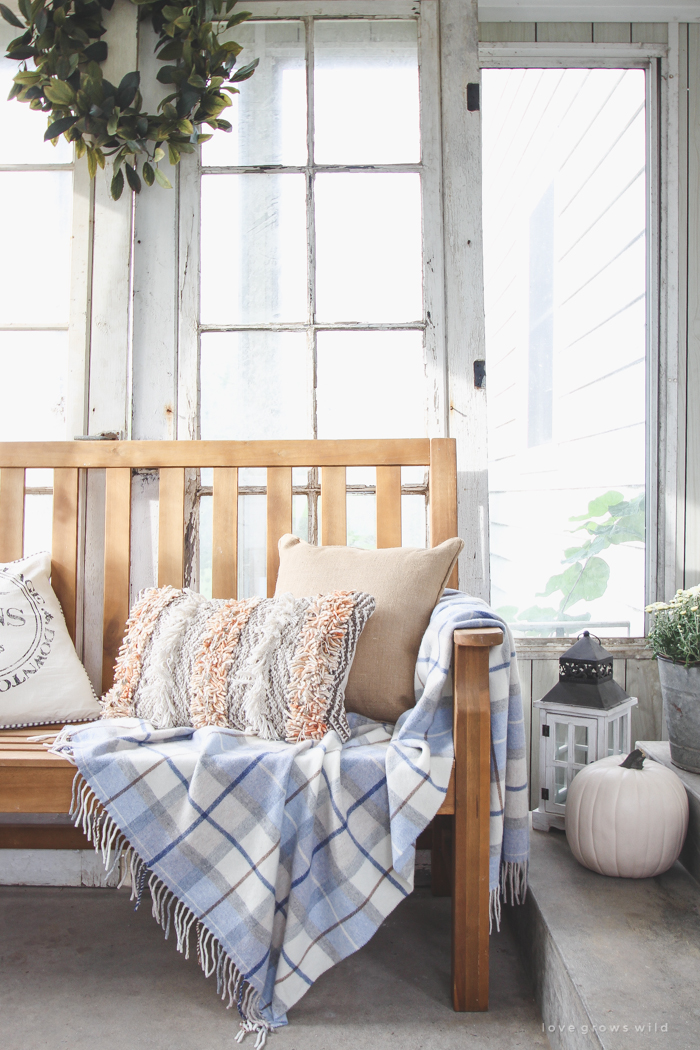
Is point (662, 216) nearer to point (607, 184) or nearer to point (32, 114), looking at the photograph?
point (607, 184)

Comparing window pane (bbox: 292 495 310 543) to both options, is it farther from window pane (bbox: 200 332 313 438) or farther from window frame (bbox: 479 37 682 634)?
window frame (bbox: 479 37 682 634)

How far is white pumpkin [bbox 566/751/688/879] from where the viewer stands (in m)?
1.22

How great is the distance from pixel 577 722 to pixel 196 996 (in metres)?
0.90

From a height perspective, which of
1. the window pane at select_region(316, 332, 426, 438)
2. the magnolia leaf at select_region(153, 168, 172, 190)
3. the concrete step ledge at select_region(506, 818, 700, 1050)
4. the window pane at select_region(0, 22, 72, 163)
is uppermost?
the window pane at select_region(0, 22, 72, 163)

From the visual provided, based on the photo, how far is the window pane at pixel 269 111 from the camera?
177 centimetres

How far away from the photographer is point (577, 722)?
1.44 metres

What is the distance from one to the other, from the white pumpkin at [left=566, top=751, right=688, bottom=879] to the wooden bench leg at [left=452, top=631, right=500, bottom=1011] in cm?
28

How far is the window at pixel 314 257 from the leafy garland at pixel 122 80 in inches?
4.7

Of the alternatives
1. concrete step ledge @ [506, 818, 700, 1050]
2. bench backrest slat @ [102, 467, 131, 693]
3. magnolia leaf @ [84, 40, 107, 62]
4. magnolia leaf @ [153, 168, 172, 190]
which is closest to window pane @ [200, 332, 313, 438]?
bench backrest slat @ [102, 467, 131, 693]

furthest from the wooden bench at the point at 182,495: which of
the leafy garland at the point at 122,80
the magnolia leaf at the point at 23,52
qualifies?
the magnolia leaf at the point at 23,52

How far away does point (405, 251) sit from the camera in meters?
1.78

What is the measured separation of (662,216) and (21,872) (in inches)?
93.0

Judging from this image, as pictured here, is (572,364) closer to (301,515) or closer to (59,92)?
(301,515)

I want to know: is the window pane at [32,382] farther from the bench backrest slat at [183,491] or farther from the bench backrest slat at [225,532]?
the bench backrest slat at [225,532]
